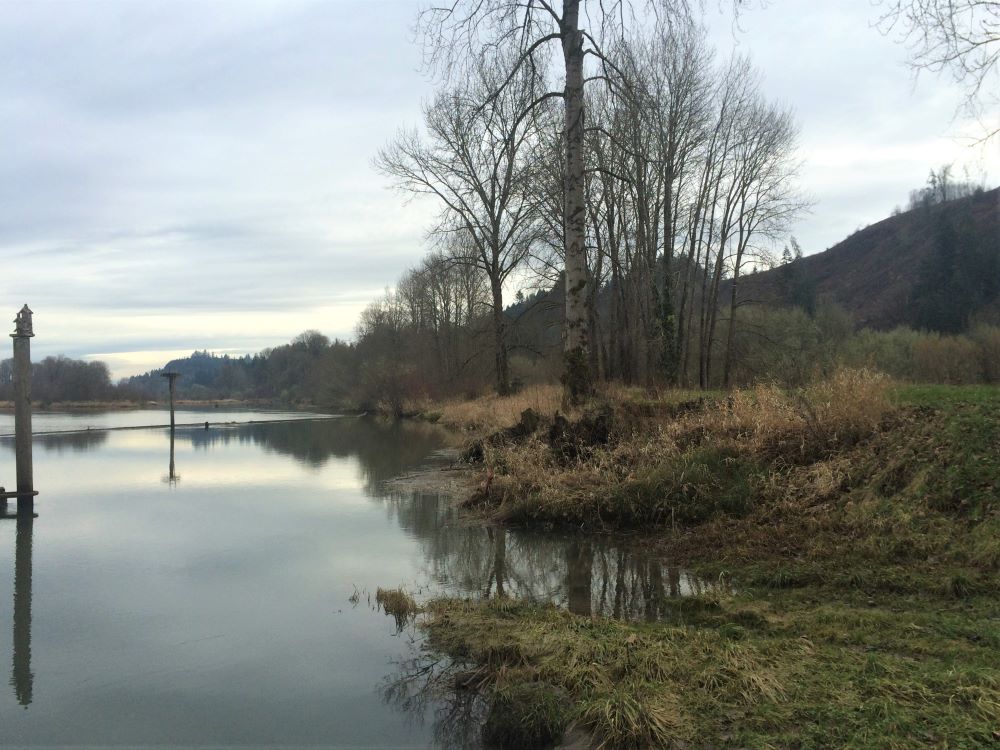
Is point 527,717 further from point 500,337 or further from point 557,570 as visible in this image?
point 500,337

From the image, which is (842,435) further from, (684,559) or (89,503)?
(89,503)

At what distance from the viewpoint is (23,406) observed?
36.9 ft

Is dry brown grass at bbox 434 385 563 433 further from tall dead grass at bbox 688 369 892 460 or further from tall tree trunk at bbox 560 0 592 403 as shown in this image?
tall dead grass at bbox 688 369 892 460

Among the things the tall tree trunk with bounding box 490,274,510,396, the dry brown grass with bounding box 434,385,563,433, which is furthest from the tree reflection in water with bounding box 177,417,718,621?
the tall tree trunk with bounding box 490,274,510,396

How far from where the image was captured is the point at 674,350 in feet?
69.8

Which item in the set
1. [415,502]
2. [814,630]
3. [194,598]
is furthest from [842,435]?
[194,598]

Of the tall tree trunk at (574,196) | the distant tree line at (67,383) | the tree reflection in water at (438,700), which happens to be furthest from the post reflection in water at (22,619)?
the distant tree line at (67,383)

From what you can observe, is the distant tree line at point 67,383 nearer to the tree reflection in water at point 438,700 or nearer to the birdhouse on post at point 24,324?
the birdhouse on post at point 24,324

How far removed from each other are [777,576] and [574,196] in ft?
24.3

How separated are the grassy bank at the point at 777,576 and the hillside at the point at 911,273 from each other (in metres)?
19.5

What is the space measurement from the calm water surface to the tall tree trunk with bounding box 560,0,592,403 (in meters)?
3.47

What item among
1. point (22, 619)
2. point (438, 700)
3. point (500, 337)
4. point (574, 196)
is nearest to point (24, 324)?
point (22, 619)

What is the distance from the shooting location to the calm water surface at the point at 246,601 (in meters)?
4.00

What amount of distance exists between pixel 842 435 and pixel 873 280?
9093 centimetres
